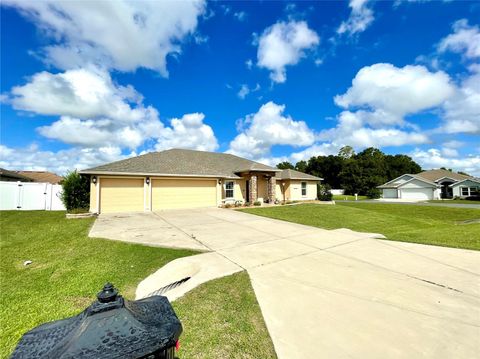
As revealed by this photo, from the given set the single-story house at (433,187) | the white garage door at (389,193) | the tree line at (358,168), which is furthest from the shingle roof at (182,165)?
the white garage door at (389,193)

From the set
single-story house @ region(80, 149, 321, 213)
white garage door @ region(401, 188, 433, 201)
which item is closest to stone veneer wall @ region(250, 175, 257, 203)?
single-story house @ region(80, 149, 321, 213)

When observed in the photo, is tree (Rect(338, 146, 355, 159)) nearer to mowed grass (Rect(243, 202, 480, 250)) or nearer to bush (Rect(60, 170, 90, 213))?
mowed grass (Rect(243, 202, 480, 250))

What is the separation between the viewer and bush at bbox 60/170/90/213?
14258 millimetres

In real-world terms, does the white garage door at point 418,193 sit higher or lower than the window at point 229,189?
lower

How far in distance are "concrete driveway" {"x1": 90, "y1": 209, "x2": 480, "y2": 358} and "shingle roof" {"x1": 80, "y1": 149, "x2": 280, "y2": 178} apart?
27.1 feet

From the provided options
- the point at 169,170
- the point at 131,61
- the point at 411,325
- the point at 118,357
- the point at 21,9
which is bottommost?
the point at 411,325

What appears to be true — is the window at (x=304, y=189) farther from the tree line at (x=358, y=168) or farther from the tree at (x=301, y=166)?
the tree at (x=301, y=166)

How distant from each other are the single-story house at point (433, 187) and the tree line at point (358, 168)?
3.54 m

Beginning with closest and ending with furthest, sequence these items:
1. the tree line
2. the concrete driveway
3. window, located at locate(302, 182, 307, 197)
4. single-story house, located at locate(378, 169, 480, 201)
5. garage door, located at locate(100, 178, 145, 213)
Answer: the concrete driveway < garage door, located at locate(100, 178, 145, 213) < window, located at locate(302, 182, 307, 197) < single-story house, located at locate(378, 169, 480, 201) < the tree line

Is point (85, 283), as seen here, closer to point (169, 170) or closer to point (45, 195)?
point (169, 170)

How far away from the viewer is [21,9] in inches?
338

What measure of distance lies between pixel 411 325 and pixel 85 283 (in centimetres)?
539

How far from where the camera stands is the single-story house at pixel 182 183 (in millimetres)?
14336

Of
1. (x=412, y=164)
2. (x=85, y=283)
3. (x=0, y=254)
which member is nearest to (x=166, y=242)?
(x=85, y=283)
